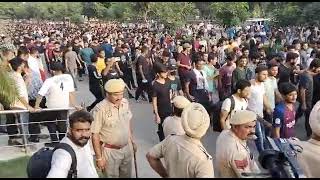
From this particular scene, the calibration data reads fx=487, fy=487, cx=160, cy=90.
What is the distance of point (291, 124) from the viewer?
548 cm

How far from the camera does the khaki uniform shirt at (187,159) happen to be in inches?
129

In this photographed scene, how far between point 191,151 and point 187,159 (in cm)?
6

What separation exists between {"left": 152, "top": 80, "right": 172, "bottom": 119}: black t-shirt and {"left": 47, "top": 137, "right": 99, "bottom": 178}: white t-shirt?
10.5ft

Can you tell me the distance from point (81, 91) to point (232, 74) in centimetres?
604

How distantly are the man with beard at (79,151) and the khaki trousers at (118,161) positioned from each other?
4.10ft

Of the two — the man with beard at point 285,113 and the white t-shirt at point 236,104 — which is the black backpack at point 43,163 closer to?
the white t-shirt at point 236,104

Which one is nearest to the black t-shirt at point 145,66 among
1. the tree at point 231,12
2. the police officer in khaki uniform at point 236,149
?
the police officer in khaki uniform at point 236,149

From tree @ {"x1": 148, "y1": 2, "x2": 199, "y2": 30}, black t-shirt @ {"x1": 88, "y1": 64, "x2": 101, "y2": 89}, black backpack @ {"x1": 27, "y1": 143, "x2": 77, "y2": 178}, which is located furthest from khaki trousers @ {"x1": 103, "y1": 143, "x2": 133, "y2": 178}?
tree @ {"x1": 148, "y1": 2, "x2": 199, "y2": 30}

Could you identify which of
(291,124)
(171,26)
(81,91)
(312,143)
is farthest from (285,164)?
(171,26)

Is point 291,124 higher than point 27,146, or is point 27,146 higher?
point 291,124

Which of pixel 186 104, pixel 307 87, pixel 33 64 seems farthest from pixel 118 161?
pixel 33 64

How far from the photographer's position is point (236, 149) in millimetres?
3492

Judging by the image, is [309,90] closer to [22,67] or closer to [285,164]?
[22,67]

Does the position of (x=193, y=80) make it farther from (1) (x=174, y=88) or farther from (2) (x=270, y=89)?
(2) (x=270, y=89)
